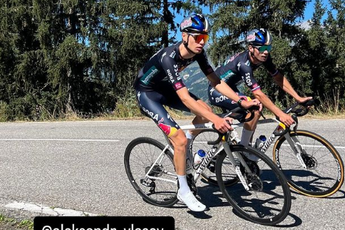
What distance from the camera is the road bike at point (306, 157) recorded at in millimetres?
4277

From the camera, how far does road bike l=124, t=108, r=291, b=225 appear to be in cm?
362

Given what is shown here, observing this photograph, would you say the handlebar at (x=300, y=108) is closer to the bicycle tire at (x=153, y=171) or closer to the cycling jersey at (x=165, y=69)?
the cycling jersey at (x=165, y=69)

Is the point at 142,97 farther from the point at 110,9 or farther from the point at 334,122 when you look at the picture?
the point at 110,9

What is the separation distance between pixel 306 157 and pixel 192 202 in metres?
1.59

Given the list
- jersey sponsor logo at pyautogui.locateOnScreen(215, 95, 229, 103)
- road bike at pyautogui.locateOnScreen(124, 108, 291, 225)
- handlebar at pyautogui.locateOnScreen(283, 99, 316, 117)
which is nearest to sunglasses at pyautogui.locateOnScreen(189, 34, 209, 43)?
road bike at pyautogui.locateOnScreen(124, 108, 291, 225)

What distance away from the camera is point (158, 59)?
155 inches

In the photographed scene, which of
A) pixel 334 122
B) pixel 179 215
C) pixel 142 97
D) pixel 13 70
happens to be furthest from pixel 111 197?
pixel 13 70

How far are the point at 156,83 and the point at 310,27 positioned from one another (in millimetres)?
25222

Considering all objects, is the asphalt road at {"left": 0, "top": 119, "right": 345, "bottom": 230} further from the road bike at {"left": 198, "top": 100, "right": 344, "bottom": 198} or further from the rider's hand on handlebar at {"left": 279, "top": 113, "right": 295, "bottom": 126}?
the rider's hand on handlebar at {"left": 279, "top": 113, "right": 295, "bottom": 126}

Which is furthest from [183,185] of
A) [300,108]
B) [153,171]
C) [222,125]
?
[300,108]

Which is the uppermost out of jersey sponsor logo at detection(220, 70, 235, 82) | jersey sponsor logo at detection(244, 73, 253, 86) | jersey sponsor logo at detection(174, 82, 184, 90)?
jersey sponsor logo at detection(174, 82, 184, 90)

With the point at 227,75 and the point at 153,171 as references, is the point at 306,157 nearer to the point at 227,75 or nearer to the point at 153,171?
the point at 227,75

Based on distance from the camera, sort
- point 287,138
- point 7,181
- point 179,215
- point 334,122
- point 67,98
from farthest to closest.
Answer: point 67,98 → point 334,122 → point 7,181 → point 287,138 → point 179,215

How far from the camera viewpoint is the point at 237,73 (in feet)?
16.4
